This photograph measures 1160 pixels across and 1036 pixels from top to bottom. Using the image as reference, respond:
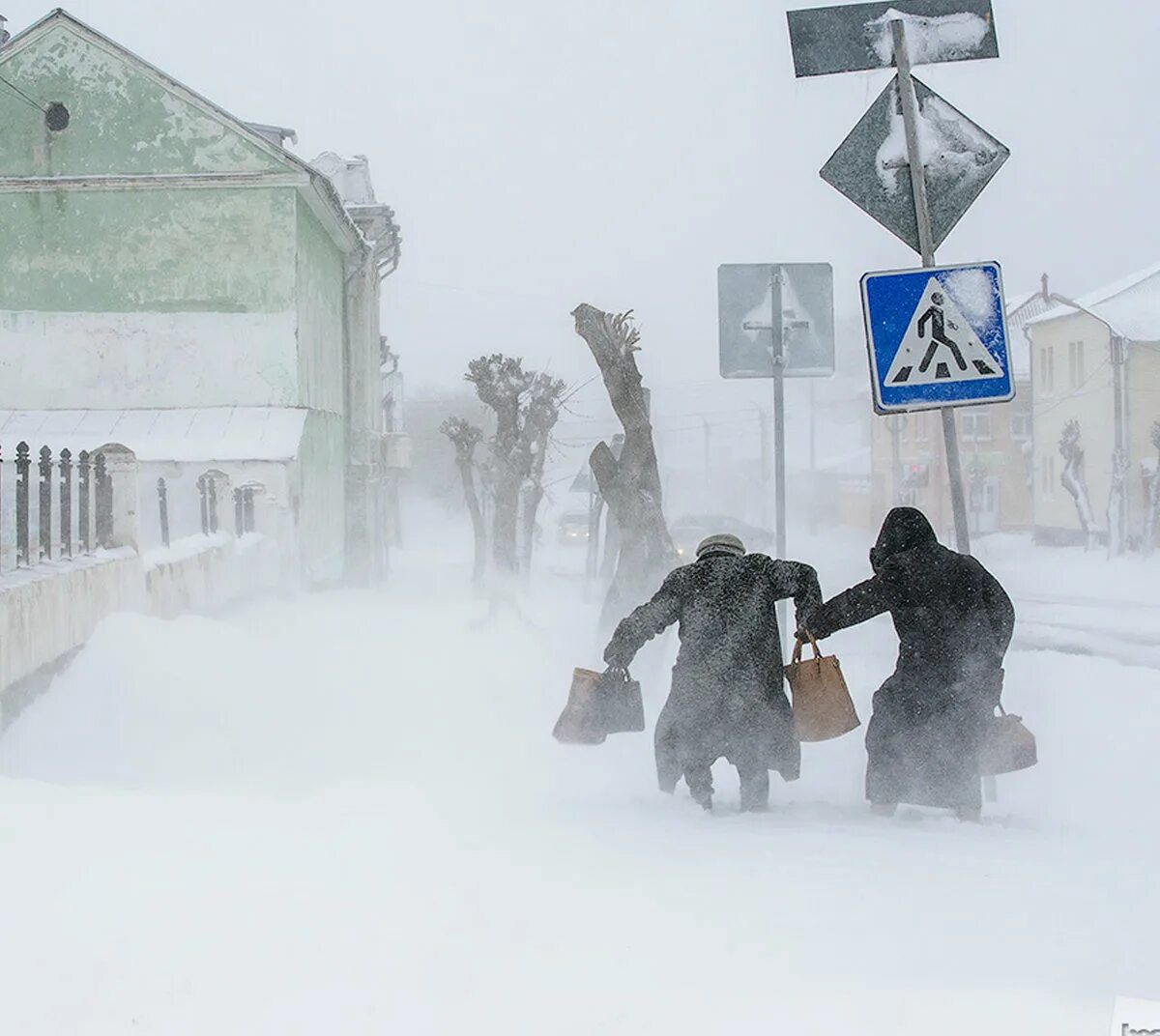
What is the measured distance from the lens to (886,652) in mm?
18984

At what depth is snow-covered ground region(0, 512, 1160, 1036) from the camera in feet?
13.7

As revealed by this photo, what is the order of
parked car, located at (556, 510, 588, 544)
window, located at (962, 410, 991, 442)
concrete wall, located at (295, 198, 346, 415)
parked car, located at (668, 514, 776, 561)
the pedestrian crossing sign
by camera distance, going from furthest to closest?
1. window, located at (962, 410, 991, 442)
2. parked car, located at (556, 510, 588, 544)
3. parked car, located at (668, 514, 776, 561)
4. concrete wall, located at (295, 198, 346, 415)
5. the pedestrian crossing sign

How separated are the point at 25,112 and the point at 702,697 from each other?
20.8 meters

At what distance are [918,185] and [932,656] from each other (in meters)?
2.21

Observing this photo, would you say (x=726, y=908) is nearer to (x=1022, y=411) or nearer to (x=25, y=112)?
(x=25, y=112)

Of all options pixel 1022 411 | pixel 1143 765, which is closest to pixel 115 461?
pixel 1143 765

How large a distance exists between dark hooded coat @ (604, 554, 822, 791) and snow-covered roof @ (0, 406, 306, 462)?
16.6 meters

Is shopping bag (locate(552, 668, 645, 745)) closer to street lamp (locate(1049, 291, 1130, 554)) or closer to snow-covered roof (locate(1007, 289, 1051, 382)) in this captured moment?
street lamp (locate(1049, 291, 1130, 554))

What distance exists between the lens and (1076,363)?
5253 cm

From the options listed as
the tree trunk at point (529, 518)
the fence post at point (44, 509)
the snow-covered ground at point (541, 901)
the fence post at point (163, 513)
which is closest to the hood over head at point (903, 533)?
the snow-covered ground at point (541, 901)

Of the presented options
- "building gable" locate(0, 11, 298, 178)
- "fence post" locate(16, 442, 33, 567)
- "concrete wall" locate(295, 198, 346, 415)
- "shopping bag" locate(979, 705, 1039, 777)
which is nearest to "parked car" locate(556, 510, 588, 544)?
"concrete wall" locate(295, 198, 346, 415)

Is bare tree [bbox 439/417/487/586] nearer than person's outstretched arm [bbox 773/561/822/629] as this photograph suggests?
No

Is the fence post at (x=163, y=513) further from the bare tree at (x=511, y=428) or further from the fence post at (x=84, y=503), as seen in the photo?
the bare tree at (x=511, y=428)

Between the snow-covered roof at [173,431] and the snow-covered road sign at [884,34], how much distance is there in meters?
16.7
